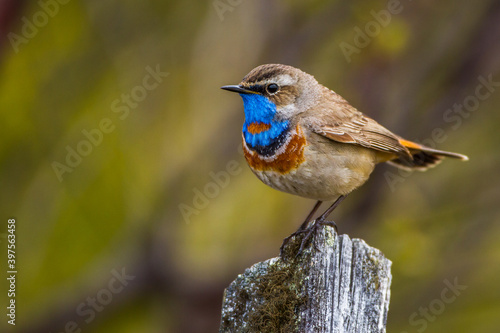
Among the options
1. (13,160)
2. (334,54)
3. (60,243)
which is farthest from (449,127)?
(60,243)

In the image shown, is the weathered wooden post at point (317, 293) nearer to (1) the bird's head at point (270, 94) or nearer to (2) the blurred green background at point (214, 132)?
(1) the bird's head at point (270, 94)

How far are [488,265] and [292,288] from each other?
528cm

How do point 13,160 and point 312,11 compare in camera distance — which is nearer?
point 312,11

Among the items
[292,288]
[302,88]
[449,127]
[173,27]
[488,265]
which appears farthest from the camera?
[488,265]

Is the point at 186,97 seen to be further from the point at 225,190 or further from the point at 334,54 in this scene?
the point at 334,54

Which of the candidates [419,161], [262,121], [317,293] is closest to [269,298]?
[317,293]

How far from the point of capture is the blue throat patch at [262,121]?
15.9 ft

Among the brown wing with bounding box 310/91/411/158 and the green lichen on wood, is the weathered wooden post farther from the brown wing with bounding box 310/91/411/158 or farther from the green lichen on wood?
the brown wing with bounding box 310/91/411/158

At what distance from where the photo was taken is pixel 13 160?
712cm

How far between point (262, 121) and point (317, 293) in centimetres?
202

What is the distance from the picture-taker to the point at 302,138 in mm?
4820

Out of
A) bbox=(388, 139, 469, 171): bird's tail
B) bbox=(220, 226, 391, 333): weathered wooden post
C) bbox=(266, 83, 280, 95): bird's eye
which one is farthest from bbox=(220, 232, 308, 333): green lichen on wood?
bbox=(388, 139, 469, 171): bird's tail

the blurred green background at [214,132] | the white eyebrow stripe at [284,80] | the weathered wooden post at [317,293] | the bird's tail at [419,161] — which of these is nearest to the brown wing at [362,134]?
the bird's tail at [419,161]

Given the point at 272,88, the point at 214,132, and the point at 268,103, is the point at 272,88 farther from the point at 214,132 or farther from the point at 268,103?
the point at 214,132
